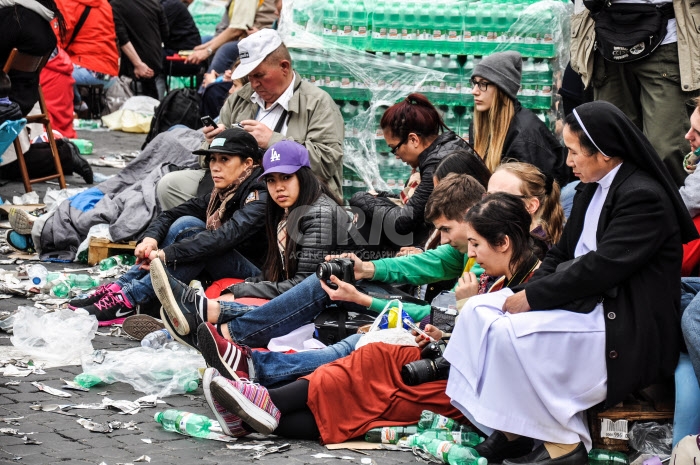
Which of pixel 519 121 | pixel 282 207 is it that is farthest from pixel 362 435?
pixel 519 121

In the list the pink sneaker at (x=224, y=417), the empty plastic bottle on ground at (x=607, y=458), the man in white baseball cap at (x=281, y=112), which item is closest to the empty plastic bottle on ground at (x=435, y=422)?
the empty plastic bottle on ground at (x=607, y=458)

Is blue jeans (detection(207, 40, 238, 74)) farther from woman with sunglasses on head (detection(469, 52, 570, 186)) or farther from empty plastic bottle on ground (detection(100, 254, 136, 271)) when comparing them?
woman with sunglasses on head (detection(469, 52, 570, 186))

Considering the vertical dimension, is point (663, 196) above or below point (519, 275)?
above

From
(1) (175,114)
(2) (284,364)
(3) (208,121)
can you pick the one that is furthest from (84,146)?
(2) (284,364)

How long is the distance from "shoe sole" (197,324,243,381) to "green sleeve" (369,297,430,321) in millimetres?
1138

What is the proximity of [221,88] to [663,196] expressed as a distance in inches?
289

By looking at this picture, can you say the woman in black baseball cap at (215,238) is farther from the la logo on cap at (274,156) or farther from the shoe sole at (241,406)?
the shoe sole at (241,406)

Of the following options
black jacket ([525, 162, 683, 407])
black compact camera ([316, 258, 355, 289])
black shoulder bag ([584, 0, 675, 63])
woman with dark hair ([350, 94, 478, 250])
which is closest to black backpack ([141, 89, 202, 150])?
woman with dark hair ([350, 94, 478, 250])

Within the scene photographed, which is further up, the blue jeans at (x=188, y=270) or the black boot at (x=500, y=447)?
the blue jeans at (x=188, y=270)

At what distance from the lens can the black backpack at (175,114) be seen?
10136 mm

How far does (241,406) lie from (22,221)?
4555 millimetres

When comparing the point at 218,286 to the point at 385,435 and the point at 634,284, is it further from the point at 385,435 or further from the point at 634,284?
the point at 634,284

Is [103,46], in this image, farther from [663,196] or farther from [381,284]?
[663,196]

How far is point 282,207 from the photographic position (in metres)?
6.29
